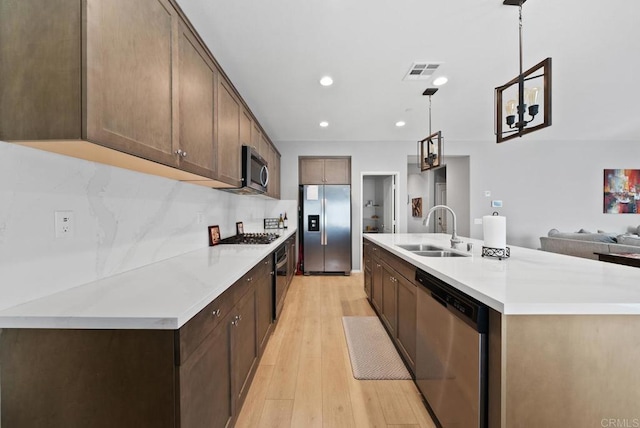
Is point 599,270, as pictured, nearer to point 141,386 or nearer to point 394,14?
point 394,14

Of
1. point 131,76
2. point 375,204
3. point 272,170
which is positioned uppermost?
point 272,170

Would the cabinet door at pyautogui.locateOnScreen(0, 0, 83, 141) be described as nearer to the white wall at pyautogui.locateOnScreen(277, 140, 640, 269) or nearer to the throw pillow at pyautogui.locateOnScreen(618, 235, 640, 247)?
the white wall at pyautogui.locateOnScreen(277, 140, 640, 269)

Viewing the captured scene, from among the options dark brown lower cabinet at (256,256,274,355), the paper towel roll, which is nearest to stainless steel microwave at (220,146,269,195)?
dark brown lower cabinet at (256,256,274,355)

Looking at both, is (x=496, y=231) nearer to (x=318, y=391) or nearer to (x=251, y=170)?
(x=318, y=391)

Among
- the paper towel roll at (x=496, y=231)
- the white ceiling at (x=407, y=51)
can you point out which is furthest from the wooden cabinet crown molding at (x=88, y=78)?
the paper towel roll at (x=496, y=231)

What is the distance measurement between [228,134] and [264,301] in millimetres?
1425

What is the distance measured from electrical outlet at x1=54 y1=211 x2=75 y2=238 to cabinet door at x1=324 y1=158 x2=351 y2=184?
4322 mm

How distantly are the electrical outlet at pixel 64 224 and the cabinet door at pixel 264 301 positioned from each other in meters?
1.04

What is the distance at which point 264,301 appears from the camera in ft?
7.08

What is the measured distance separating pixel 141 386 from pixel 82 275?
0.68 metres

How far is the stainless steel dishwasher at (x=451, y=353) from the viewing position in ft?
3.44

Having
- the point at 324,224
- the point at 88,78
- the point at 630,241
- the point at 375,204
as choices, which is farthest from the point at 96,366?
the point at 375,204

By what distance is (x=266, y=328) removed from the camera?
2.25m

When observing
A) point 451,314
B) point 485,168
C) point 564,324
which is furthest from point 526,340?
point 485,168
